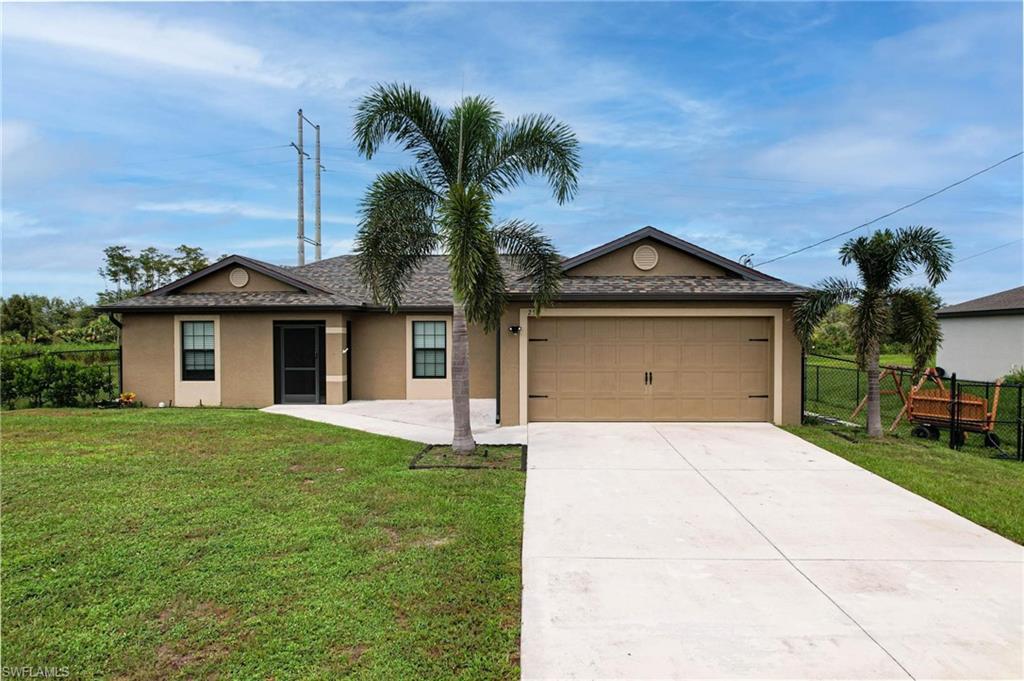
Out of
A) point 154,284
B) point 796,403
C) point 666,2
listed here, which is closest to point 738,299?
point 796,403

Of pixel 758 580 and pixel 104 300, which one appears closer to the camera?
pixel 758 580

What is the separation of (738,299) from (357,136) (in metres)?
8.09

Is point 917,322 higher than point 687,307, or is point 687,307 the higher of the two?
point 687,307

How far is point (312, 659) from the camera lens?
10.4 feet

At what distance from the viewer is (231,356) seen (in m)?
14.3

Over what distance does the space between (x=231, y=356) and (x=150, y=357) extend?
2293 mm

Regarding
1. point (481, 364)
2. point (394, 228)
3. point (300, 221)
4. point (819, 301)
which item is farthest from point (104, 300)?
point (819, 301)

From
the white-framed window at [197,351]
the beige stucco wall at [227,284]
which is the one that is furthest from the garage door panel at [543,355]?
the white-framed window at [197,351]

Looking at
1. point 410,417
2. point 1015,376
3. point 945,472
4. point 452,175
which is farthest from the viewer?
point 1015,376

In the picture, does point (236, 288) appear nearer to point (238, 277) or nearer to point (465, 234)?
point (238, 277)

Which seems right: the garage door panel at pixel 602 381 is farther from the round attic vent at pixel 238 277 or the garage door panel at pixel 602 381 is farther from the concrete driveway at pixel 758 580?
the round attic vent at pixel 238 277

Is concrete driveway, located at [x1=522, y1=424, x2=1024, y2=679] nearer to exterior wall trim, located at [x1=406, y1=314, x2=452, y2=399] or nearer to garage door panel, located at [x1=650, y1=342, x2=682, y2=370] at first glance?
garage door panel, located at [x1=650, y1=342, x2=682, y2=370]

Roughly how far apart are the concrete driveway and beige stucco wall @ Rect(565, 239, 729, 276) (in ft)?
18.4

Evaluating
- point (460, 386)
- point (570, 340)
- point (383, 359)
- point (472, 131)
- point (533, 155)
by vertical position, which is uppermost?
point (472, 131)
